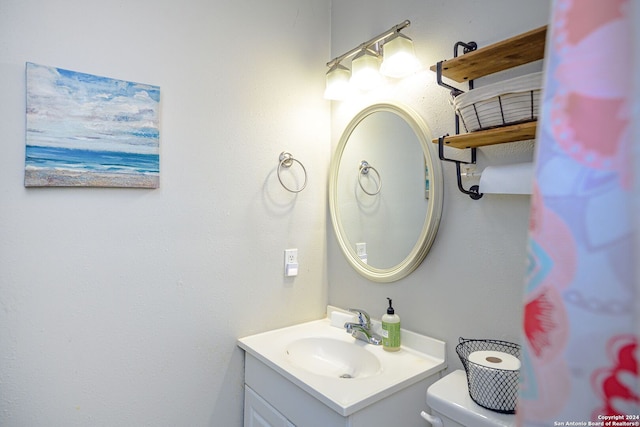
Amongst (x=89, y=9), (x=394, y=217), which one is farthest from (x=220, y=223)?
(x=89, y=9)

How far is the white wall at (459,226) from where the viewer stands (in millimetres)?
1043

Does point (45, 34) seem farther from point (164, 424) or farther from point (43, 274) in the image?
point (164, 424)

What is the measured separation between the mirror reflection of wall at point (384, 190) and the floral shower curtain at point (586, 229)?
894mm

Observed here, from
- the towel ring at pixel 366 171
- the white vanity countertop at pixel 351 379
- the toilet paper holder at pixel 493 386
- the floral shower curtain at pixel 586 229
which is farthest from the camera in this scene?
the towel ring at pixel 366 171

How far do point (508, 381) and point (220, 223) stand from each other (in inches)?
43.4

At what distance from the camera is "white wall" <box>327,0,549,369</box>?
104cm

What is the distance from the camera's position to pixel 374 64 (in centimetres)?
142

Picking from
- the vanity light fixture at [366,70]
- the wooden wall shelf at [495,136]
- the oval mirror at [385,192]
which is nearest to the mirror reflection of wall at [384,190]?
the oval mirror at [385,192]

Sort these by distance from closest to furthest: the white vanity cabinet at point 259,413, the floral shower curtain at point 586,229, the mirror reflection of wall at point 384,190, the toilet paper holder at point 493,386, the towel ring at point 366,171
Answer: the floral shower curtain at point 586,229, the toilet paper holder at point 493,386, the white vanity cabinet at point 259,413, the mirror reflection of wall at point 384,190, the towel ring at point 366,171

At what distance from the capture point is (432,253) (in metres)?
1.28

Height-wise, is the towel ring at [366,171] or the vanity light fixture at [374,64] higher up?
the vanity light fixture at [374,64]

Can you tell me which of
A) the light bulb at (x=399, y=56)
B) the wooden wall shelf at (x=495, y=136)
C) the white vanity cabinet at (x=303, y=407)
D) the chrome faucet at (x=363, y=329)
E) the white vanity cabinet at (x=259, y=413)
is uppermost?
the light bulb at (x=399, y=56)

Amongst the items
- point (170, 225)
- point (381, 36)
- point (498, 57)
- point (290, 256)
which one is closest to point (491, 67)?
point (498, 57)

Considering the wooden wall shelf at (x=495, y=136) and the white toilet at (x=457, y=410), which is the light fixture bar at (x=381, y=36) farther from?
the white toilet at (x=457, y=410)
